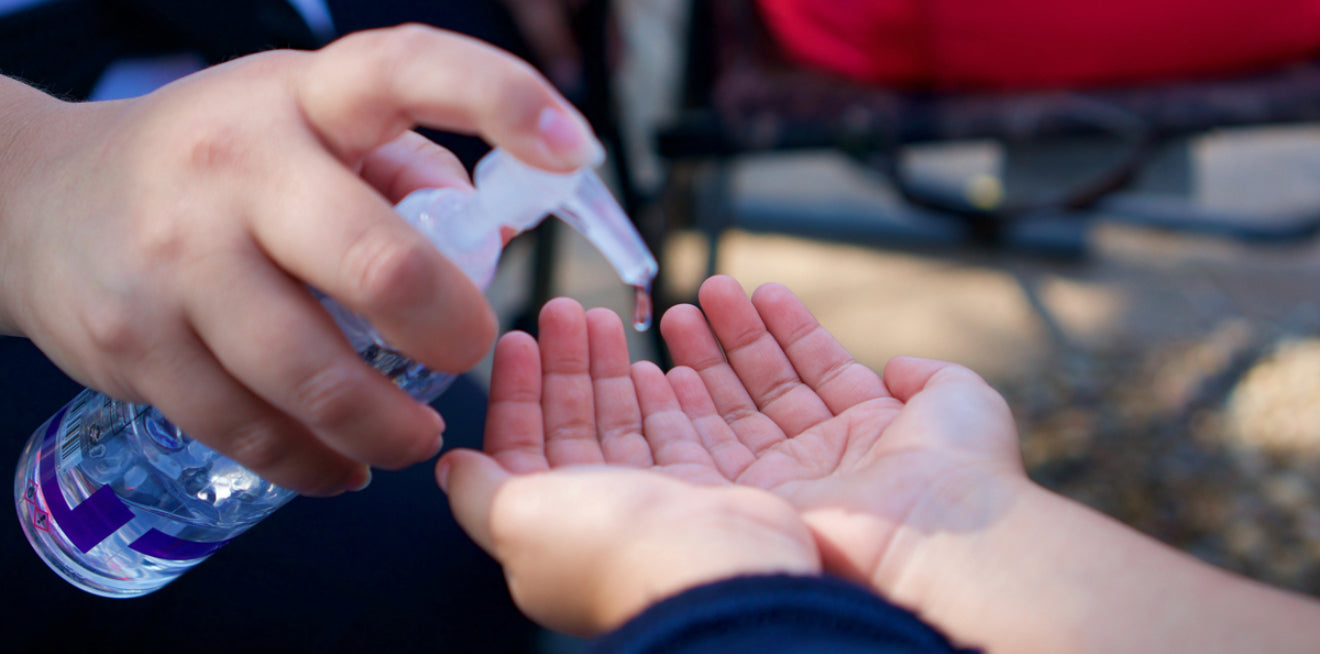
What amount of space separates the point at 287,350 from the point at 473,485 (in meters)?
0.15

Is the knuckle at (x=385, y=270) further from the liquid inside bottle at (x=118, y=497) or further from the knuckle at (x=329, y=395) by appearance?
the liquid inside bottle at (x=118, y=497)

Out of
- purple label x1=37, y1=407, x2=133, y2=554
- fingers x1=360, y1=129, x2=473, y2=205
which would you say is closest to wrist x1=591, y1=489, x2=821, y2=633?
fingers x1=360, y1=129, x2=473, y2=205

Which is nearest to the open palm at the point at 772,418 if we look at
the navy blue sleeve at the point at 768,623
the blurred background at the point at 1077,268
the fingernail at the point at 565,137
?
the navy blue sleeve at the point at 768,623

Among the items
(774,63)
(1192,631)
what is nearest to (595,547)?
(1192,631)

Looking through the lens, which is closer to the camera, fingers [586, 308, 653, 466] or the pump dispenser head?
the pump dispenser head

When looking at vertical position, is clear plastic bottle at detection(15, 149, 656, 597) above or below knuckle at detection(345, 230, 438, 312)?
below

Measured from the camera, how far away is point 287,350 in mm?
389

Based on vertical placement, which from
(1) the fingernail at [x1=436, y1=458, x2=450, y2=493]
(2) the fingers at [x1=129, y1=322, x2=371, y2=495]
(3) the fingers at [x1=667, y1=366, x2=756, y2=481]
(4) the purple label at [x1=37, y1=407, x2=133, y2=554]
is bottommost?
(4) the purple label at [x1=37, y1=407, x2=133, y2=554]

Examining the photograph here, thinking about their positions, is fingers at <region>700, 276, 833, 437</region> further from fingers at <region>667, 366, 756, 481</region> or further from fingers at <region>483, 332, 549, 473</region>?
fingers at <region>483, 332, 549, 473</region>

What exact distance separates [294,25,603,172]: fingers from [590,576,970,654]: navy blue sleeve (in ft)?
0.69

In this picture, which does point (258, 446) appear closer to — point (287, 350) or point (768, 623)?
point (287, 350)

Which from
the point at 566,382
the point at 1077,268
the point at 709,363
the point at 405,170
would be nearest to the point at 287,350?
the point at 405,170

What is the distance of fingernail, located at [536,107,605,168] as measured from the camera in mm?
371

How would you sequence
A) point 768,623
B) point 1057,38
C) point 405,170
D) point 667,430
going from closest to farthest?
point 768,623 < point 405,170 < point 667,430 < point 1057,38
